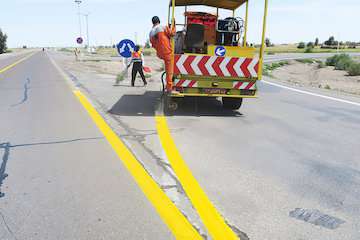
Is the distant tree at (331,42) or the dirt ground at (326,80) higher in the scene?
the distant tree at (331,42)

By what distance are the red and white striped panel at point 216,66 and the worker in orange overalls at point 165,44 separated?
0.16m

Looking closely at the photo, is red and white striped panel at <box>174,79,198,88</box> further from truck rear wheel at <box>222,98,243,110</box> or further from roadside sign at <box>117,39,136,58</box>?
roadside sign at <box>117,39,136,58</box>

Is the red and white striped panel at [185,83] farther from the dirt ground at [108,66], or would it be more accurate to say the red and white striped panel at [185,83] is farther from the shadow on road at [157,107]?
the dirt ground at [108,66]

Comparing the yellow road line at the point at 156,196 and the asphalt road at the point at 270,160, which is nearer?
the yellow road line at the point at 156,196

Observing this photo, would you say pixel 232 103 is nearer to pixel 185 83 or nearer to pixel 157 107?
pixel 185 83

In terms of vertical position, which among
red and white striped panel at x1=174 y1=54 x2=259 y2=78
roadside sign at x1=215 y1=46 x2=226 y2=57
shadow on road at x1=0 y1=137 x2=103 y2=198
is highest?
roadside sign at x1=215 y1=46 x2=226 y2=57

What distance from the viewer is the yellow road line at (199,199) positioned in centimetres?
292

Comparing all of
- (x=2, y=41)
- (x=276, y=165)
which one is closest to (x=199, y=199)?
(x=276, y=165)

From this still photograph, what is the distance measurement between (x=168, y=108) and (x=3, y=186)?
4.94 meters

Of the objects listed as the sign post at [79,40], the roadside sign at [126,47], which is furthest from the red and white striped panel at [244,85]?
the sign post at [79,40]

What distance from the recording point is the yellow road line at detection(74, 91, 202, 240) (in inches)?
115

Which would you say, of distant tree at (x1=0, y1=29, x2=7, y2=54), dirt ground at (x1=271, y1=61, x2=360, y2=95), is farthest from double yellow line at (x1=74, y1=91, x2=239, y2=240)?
distant tree at (x1=0, y1=29, x2=7, y2=54)

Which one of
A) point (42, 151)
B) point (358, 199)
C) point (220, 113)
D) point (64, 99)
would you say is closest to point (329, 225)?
point (358, 199)

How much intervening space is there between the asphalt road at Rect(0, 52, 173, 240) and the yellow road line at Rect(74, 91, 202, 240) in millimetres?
78
